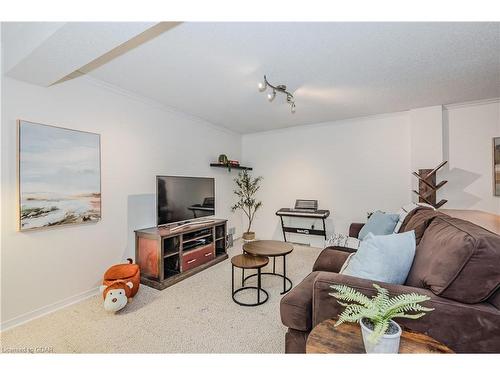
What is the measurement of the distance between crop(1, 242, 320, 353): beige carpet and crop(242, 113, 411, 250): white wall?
7.64 feet

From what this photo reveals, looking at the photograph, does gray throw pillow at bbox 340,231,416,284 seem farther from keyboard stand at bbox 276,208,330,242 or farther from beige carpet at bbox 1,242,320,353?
keyboard stand at bbox 276,208,330,242

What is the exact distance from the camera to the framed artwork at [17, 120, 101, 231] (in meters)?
1.97

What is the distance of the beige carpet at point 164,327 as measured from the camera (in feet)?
5.47

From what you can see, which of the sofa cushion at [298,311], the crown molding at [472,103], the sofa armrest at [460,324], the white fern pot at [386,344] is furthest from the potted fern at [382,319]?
the crown molding at [472,103]

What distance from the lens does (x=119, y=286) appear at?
84.3 inches

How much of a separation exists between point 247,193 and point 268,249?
8.15 ft

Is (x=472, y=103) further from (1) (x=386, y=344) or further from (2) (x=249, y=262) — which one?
(1) (x=386, y=344)

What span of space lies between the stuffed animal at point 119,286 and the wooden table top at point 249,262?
1056 millimetres

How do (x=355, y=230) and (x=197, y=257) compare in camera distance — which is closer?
(x=197, y=257)

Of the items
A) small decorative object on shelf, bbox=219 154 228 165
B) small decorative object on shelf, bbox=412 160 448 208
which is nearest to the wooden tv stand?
small decorative object on shelf, bbox=219 154 228 165

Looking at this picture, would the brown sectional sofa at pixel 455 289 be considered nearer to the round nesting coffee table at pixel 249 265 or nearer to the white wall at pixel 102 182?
the round nesting coffee table at pixel 249 265

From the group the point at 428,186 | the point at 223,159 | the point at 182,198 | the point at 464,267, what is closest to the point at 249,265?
the point at 182,198

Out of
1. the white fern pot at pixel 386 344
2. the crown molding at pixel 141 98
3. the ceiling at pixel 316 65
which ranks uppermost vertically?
the ceiling at pixel 316 65
